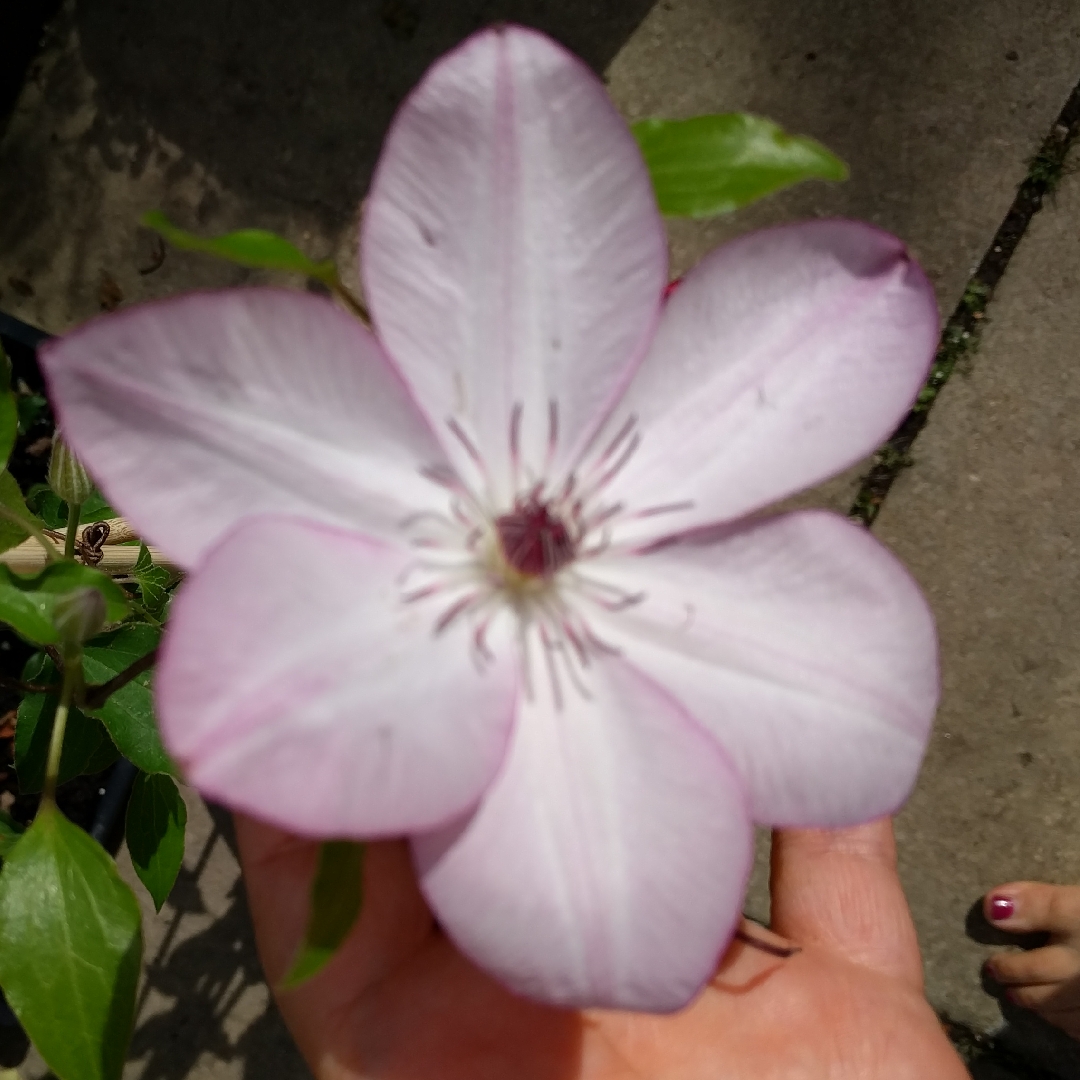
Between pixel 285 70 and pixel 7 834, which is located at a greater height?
pixel 285 70

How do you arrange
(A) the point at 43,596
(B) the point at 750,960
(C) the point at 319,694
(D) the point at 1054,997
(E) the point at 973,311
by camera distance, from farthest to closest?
(E) the point at 973,311
(D) the point at 1054,997
(B) the point at 750,960
(A) the point at 43,596
(C) the point at 319,694

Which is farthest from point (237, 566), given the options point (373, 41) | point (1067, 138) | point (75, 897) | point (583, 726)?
point (1067, 138)

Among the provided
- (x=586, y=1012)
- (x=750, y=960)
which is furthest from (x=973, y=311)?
(x=586, y=1012)

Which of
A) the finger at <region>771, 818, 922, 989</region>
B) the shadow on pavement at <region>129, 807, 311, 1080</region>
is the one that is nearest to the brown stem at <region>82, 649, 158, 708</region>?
the finger at <region>771, 818, 922, 989</region>

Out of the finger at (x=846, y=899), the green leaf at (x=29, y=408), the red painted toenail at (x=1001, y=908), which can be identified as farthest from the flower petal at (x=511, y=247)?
the red painted toenail at (x=1001, y=908)

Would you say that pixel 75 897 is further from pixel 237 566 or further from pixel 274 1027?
pixel 274 1027

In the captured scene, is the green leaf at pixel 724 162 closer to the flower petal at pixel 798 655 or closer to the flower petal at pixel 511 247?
the flower petal at pixel 511 247

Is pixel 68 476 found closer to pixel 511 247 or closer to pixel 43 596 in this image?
pixel 43 596

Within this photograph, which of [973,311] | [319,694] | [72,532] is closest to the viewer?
[319,694]
